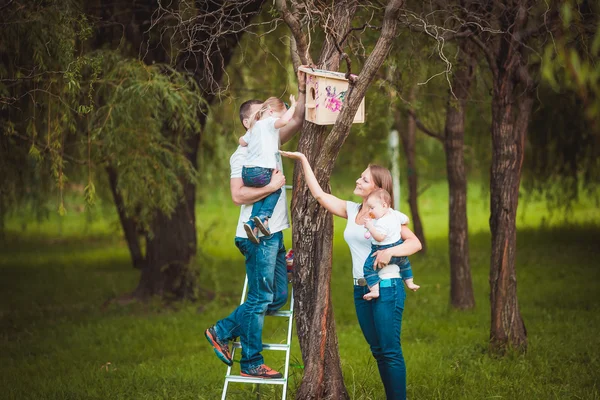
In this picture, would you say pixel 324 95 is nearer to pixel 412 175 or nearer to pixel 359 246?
pixel 359 246

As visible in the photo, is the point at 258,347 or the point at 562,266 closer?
the point at 258,347

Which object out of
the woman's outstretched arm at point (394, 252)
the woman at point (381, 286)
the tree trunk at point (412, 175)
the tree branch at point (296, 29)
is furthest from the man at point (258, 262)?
the tree trunk at point (412, 175)

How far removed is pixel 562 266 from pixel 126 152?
7437mm

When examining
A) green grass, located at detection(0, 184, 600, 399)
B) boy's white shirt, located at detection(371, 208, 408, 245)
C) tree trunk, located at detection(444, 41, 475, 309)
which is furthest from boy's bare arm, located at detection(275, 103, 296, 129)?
tree trunk, located at detection(444, 41, 475, 309)

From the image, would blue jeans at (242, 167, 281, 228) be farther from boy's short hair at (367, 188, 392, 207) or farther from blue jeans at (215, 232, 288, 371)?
boy's short hair at (367, 188, 392, 207)

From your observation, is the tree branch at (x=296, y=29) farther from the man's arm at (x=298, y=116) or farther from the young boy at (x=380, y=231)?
the young boy at (x=380, y=231)

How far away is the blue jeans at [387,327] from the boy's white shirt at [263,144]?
97cm

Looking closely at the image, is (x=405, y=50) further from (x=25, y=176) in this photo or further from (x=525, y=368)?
(x=25, y=176)

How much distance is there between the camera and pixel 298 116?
17.0ft

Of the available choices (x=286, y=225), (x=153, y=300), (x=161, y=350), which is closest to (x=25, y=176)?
(x=153, y=300)

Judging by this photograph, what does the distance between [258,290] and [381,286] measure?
0.81m

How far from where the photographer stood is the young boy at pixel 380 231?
4812 millimetres

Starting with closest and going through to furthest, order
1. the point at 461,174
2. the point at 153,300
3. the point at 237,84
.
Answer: the point at 461,174 → the point at 153,300 → the point at 237,84

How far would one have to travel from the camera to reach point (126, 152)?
27.4 ft
